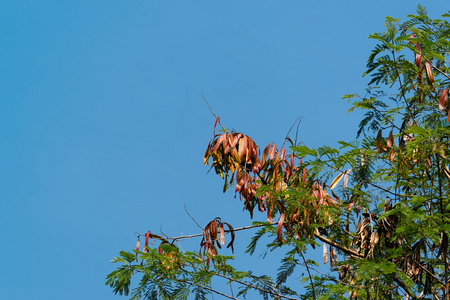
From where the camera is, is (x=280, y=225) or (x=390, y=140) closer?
(x=280, y=225)

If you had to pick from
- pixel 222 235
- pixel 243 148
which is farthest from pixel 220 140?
pixel 222 235

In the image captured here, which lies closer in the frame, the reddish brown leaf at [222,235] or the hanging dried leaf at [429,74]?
the hanging dried leaf at [429,74]

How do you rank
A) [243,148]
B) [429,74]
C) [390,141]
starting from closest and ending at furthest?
[429,74] < [390,141] < [243,148]

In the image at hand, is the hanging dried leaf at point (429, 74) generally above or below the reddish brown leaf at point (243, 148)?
below

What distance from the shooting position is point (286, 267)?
6.64 m

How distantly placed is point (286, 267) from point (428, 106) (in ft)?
8.05

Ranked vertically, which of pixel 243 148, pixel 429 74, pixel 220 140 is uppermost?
pixel 220 140

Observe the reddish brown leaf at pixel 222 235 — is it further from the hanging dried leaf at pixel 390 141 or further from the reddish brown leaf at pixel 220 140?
the hanging dried leaf at pixel 390 141

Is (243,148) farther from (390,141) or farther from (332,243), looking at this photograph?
(390,141)

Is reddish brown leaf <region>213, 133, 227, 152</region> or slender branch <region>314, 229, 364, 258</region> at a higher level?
reddish brown leaf <region>213, 133, 227, 152</region>

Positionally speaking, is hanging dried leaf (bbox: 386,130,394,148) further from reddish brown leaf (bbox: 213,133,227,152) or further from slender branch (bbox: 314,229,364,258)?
reddish brown leaf (bbox: 213,133,227,152)

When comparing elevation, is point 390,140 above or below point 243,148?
below

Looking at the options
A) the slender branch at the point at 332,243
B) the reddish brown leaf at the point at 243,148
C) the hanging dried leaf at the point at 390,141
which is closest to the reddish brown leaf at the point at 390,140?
the hanging dried leaf at the point at 390,141

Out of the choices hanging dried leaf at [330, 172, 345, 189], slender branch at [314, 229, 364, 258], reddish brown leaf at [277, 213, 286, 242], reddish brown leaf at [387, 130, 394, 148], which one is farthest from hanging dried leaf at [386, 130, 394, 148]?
reddish brown leaf at [277, 213, 286, 242]
